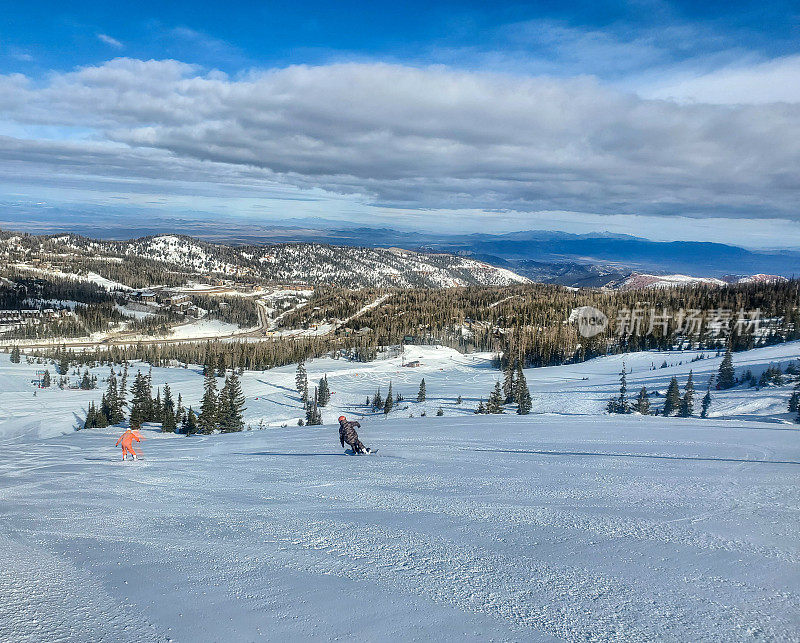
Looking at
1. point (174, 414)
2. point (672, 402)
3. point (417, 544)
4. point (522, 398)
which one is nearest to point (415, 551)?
point (417, 544)

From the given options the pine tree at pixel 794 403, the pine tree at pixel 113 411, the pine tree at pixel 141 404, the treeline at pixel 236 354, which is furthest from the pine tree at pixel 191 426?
the treeline at pixel 236 354

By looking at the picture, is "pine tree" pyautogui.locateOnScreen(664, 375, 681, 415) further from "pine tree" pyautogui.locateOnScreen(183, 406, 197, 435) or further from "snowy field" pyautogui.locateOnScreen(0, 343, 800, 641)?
"pine tree" pyautogui.locateOnScreen(183, 406, 197, 435)

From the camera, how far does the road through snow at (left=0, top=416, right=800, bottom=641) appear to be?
4.38 meters

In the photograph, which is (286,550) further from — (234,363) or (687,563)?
(234,363)

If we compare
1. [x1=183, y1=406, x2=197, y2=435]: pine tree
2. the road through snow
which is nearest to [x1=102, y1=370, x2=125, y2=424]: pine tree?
[x1=183, y1=406, x2=197, y2=435]: pine tree

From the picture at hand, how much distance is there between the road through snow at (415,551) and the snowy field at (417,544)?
1.2 inches

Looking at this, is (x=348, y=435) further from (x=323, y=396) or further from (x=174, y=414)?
(x=323, y=396)

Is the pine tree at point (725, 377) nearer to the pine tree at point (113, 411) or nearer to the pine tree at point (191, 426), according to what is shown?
the pine tree at point (191, 426)

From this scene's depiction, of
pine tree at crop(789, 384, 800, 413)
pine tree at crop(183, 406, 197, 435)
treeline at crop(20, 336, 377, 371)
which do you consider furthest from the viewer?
treeline at crop(20, 336, 377, 371)

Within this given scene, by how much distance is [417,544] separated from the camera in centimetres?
624

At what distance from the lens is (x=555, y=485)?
→ 29.9ft

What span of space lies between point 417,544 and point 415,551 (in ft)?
0.75

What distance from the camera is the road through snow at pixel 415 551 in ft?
14.4

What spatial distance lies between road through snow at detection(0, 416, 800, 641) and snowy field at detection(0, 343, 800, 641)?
3 cm
